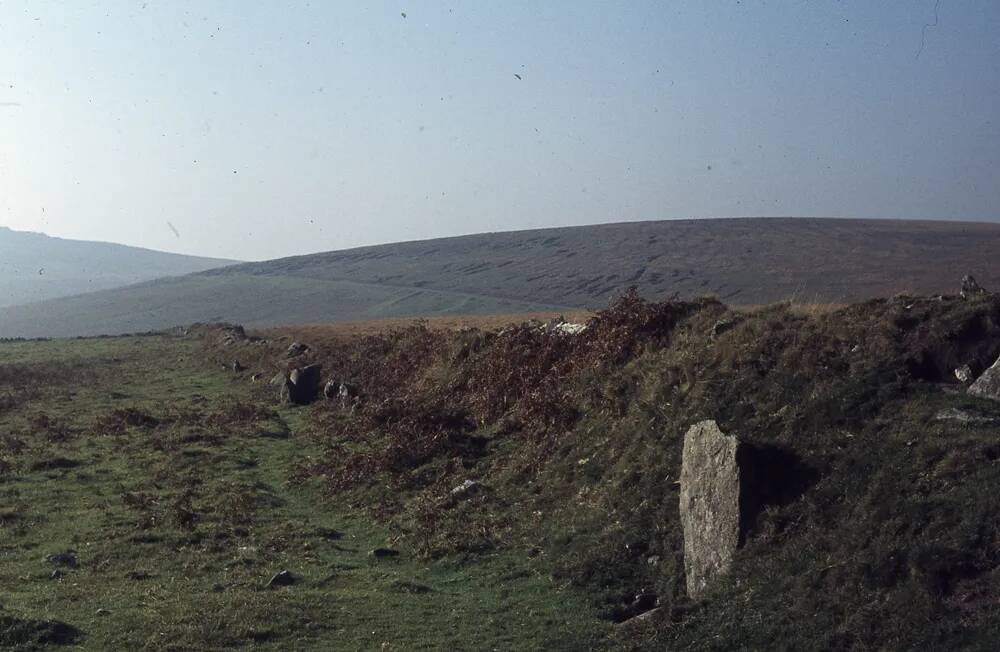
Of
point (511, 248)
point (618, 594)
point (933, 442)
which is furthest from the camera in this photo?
point (511, 248)

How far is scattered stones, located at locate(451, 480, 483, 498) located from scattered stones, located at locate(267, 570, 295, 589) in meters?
4.41

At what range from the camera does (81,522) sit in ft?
57.7

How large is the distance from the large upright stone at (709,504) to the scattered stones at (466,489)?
552 centimetres

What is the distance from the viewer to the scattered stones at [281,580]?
1358cm

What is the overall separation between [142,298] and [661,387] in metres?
144

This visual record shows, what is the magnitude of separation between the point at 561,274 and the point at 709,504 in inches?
3474

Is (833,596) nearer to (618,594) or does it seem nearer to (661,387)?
(618,594)

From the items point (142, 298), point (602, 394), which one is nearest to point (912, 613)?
point (602, 394)

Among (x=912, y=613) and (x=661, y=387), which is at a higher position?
(x=661, y=387)

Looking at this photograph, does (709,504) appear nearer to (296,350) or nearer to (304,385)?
(304,385)

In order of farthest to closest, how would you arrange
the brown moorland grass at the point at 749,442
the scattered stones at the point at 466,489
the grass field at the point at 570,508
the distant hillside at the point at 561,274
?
the distant hillside at the point at 561,274 → the scattered stones at the point at 466,489 → the grass field at the point at 570,508 → the brown moorland grass at the point at 749,442

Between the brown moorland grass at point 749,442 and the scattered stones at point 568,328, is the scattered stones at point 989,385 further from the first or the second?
the scattered stones at point 568,328

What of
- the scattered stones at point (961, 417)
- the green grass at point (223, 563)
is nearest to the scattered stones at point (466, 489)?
the green grass at point (223, 563)

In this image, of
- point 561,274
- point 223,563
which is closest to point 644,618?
point 223,563
